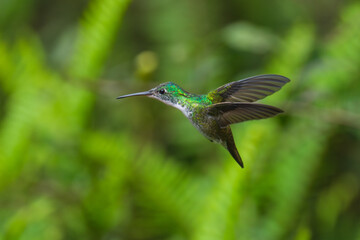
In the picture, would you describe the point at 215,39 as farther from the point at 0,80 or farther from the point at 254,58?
the point at 0,80

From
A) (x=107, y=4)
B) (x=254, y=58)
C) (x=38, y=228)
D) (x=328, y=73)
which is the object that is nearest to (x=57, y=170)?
(x=38, y=228)

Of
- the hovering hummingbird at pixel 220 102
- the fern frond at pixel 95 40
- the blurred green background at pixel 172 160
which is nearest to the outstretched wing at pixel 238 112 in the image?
the hovering hummingbird at pixel 220 102

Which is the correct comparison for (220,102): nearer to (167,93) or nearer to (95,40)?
(167,93)

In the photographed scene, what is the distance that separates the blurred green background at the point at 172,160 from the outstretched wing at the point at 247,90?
65 centimetres

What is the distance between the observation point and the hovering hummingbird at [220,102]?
2.80 feet

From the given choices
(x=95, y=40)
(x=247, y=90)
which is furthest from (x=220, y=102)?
(x=95, y=40)

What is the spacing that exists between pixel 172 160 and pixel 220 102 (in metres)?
1.41

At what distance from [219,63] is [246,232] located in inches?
32.7

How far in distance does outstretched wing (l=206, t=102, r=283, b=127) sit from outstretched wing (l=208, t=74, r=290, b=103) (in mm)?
57

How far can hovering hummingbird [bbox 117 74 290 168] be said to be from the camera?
33.6 inches

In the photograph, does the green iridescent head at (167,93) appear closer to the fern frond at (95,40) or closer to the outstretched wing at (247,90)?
the outstretched wing at (247,90)

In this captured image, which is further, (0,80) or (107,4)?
(0,80)

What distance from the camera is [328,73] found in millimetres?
2088

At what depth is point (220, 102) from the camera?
36.7 inches
